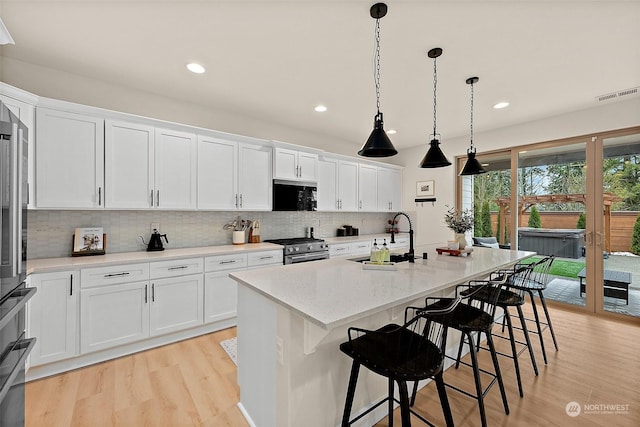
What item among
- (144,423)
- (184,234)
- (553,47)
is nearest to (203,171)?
(184,234)

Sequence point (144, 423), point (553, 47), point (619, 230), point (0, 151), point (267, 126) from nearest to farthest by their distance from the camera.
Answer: point (0, 151) < point (144, 423) < point (553, 47) < point (619, 230) < point (267, 126)

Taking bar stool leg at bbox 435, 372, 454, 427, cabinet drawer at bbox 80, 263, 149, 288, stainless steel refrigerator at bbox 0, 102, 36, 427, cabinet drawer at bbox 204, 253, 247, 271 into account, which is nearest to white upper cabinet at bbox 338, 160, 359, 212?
cabinet drawer at bbox 204, 253, 247, 271

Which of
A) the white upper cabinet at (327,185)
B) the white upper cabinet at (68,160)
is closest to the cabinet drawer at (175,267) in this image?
the white upper cabinet at (68,160)

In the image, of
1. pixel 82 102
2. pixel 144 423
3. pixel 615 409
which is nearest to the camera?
pixel 144 423

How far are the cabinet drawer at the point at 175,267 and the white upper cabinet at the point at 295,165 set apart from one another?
62.3 inches

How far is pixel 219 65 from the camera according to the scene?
2602mm

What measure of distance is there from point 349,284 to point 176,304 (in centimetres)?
211

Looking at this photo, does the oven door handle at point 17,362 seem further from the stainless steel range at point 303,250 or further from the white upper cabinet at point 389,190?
the white upper cabinet at point 389,190

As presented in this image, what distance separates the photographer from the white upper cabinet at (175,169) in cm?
301

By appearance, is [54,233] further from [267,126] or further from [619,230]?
[619,230]

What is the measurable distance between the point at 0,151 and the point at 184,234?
229 cm

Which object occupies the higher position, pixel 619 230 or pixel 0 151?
pixel 0 151

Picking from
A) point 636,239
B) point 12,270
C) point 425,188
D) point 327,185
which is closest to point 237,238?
point 327,185

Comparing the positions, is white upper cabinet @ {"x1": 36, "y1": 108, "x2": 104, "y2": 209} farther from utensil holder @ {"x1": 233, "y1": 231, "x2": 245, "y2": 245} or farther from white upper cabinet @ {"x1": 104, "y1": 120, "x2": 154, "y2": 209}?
utensil holder @ {"x1": 233, "y1": 231, "x2": 245, "y2": 245}
